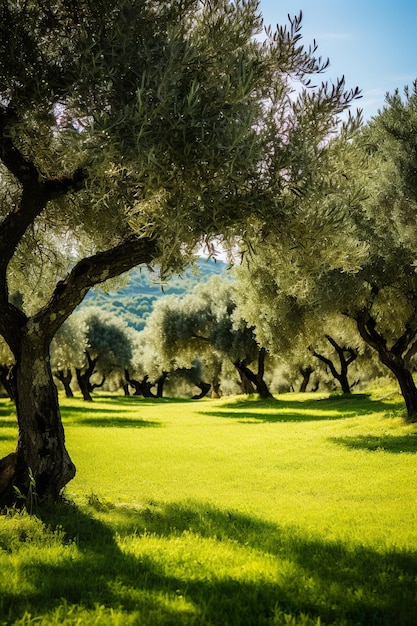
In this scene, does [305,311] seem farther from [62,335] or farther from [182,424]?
[62,335]

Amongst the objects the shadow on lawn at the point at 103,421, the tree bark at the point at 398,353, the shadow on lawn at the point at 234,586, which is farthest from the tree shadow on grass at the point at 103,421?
the shadow on lawn at the point at 234,586

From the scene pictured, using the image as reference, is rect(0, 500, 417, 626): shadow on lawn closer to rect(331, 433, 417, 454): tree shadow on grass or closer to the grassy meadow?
the grassy meadow

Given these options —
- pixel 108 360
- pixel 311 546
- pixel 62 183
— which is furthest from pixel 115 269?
pixel 108 360

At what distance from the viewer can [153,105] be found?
23.3 feet

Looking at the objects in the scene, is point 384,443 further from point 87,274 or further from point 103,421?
point 103,421

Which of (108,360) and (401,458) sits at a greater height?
(108,360)

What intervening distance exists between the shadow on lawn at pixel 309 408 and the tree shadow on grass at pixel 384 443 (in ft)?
25.4

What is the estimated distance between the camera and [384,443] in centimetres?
1933

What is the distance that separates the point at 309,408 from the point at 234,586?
1375 inches

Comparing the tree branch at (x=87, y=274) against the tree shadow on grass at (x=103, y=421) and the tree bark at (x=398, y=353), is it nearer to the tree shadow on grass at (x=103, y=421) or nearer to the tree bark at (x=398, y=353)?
the tree bark at (x=398, y=353)

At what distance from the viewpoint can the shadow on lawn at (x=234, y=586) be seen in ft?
16.4

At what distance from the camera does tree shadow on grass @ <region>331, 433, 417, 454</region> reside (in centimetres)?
1795

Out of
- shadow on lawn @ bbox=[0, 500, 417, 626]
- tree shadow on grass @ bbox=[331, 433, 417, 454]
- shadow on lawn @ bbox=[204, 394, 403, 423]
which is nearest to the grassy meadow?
shadow on lawn @ bbox=[0, 500, 417, 626]

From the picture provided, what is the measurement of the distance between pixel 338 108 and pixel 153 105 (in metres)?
3.47
